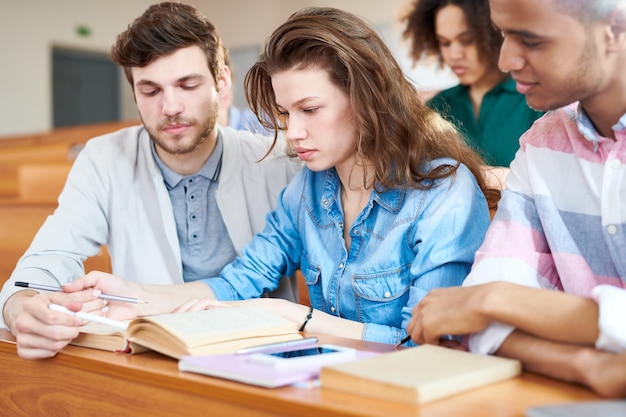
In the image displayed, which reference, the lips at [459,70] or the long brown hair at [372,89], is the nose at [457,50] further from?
the long brown hair at [372,89]

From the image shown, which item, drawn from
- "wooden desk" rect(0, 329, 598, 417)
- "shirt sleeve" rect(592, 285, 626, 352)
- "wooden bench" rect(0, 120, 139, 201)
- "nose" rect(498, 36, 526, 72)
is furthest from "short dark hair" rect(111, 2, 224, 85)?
"wooden bench" rect(0, 120, 139, 201)

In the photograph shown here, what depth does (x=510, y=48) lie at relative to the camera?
1.02 m

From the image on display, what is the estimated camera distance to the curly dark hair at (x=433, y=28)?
2498 mm

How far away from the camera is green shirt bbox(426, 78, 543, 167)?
248cm

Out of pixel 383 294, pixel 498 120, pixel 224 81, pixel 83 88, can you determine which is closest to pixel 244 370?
pixel 383 294

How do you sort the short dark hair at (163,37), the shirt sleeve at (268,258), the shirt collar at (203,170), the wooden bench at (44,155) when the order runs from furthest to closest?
the wooden bench at (44,155), the shirt collar at (203,170), the short dark hair at (163,37), the shirt sleeve at (268,258)

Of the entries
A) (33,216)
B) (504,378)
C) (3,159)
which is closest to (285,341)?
(504,378)

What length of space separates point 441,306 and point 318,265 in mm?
488

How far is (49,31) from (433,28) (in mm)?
5727

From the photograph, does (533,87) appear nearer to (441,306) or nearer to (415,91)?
(441,306)

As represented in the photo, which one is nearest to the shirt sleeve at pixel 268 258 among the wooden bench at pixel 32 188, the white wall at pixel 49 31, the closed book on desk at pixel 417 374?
the closed book on desk at pixel 417 374

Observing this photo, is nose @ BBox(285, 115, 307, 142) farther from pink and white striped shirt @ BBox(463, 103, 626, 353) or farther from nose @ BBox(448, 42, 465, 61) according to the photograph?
nose @ BBox(448, 42, 465, 61)

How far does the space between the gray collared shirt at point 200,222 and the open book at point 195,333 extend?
2.19ft

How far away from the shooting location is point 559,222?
3.60 feet
